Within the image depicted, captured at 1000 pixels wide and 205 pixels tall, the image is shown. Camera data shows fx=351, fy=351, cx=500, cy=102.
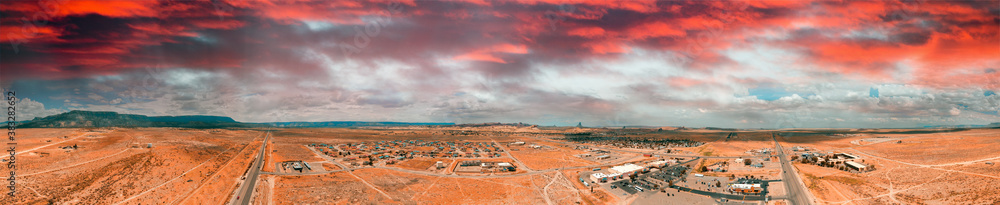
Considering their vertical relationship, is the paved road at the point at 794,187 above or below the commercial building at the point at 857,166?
below

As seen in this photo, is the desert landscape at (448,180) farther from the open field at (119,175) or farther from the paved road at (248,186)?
the paved road at (248,186)

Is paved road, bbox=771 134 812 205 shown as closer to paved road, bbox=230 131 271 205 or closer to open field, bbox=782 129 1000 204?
open field, bbox=782 129 1000 204

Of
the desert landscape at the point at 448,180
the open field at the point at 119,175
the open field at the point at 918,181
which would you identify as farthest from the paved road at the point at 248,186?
the open field at the point at 918,181

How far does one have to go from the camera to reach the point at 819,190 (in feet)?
234

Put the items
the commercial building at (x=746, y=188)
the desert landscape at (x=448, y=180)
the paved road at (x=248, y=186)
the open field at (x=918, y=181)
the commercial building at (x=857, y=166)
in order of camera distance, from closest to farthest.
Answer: the paved road at (x=248, y=186)
the open field at (x=918, y=181)
the desert landscape at (x=448, y=180)
the commercial building at (x=746, y=188)
the commercial building at (x=857, y=166)

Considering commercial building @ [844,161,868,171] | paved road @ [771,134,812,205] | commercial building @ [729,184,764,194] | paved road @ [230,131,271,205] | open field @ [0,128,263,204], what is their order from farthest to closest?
commercial building @ [844,161,868,171] < commercial building @ [729,184,764,194] < paved road @ [771,134,812,205] < paved road @ [230,131,271,205] < open field @ [0,128,263,204]

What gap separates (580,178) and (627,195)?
16389mm

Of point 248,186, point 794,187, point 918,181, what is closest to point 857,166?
point 918,181

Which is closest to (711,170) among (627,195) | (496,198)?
(627,195)

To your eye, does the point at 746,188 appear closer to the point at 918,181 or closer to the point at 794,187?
the point at 794,187

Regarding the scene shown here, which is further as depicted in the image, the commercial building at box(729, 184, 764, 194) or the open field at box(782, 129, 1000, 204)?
the commercial building at box(729, 184, 764, 194)

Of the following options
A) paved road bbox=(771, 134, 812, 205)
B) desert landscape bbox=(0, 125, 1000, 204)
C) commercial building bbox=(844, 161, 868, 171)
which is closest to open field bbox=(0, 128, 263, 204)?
desert landscape bbox=(0, 125, 1000, 204)

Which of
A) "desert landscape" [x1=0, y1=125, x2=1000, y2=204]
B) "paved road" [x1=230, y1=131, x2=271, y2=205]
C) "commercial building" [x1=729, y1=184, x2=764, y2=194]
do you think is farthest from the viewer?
"commercial building" [x1=729, y1=184, x2=764, y2=194]

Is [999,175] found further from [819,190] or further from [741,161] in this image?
[741,161]
